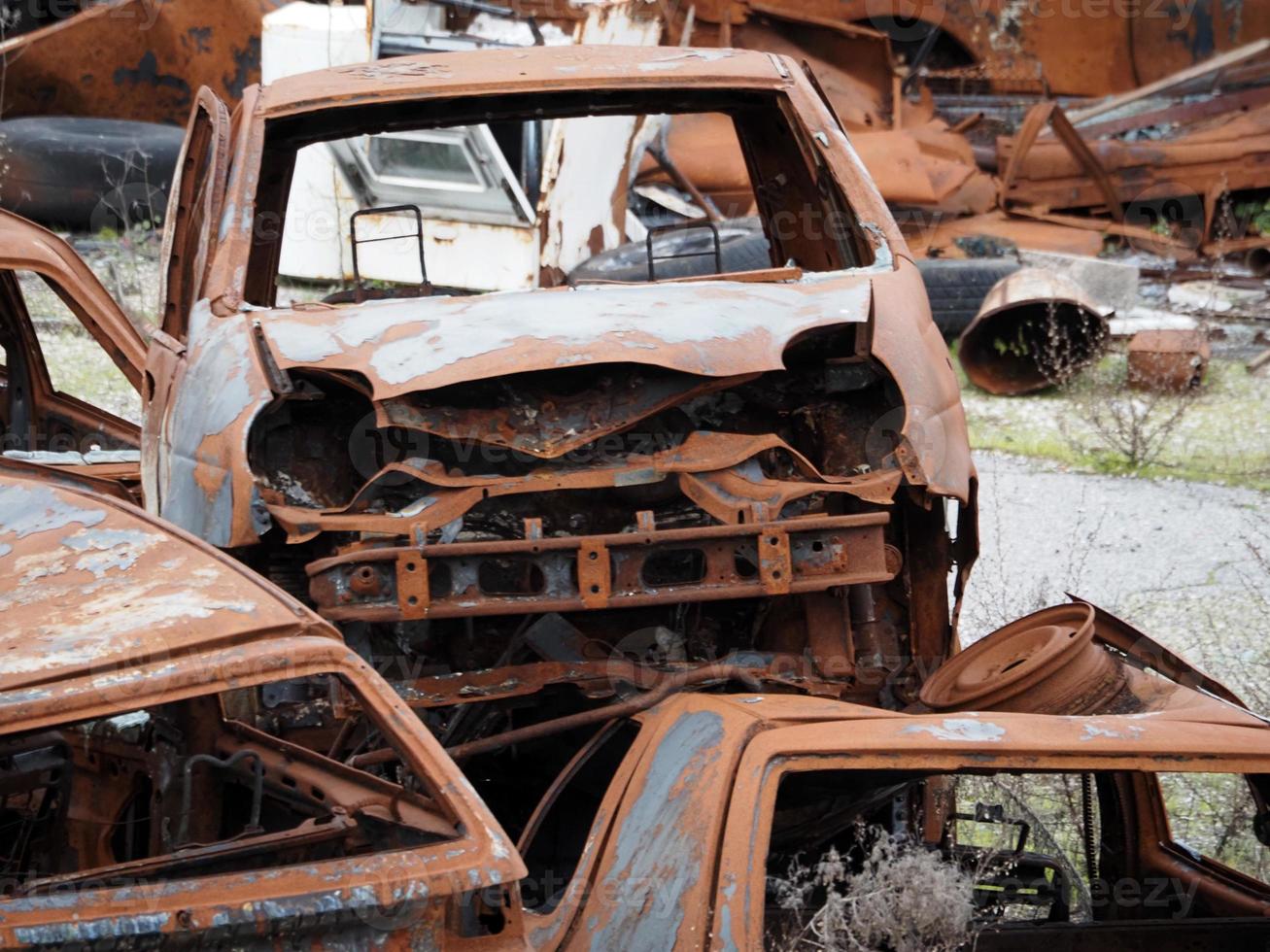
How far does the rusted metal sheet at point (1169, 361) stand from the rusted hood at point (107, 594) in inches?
300

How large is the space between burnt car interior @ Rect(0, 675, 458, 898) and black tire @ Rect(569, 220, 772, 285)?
4783mm

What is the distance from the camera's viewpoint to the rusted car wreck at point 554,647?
7.72ft

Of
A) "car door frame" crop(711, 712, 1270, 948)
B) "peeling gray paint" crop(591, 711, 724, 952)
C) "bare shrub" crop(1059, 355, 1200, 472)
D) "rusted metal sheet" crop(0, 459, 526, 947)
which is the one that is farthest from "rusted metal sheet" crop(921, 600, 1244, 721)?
"bare shrub" crop(1059, 355, 1200, 472)

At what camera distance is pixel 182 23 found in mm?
12016

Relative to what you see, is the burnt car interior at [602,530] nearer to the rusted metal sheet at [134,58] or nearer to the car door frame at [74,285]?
the car door frame at [74,285]

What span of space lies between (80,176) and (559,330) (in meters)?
8.32

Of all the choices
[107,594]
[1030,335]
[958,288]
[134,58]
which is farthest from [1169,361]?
[134,58]

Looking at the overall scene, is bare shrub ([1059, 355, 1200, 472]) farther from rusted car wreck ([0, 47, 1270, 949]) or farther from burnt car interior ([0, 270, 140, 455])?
burnt car interior ([0, 270, 140, 455])

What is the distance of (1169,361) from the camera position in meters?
9.19

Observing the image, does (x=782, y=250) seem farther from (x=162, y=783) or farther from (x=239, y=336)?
(x=162, y=783)

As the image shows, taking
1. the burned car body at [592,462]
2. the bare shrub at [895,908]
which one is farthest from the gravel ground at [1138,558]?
the bare shrub at [895,908]

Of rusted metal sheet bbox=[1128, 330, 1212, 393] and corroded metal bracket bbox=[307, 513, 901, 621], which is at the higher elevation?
corroded metal bracket bbox=[307, 513, 901, 621]

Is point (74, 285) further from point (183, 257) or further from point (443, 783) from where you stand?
point (443, 783)

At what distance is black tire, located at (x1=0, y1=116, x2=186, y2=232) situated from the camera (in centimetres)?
1053
